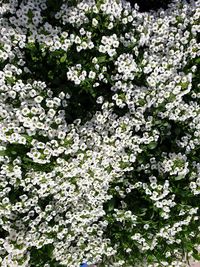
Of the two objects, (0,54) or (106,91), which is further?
(106,91)

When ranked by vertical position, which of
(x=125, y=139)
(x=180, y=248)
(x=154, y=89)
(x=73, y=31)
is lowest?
(x=180, y=248)

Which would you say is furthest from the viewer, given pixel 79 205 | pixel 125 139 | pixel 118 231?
pixel 118 231

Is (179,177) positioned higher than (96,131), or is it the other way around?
(96,131)

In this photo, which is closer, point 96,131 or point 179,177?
point 96,131

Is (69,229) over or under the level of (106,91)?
under

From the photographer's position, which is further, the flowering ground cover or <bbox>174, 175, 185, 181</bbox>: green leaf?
<bbox>174, 175, 185, 181</bbox>: green leaf

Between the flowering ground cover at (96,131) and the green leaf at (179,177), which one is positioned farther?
the green leaf at (179,177)

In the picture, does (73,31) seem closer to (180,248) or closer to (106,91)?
(106,91)

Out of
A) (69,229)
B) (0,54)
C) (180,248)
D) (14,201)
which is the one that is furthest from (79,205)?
(0,54)
